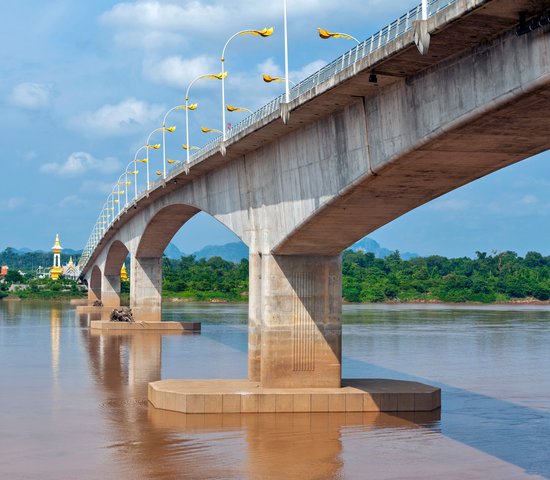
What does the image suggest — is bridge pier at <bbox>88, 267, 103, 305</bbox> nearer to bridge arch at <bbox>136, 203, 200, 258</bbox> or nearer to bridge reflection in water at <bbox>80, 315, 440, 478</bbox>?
bridge arch at <bbox>136, 203, 200, 258</bbox>

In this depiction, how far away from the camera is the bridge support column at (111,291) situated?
10775cm

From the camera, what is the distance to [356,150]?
82.2 feet

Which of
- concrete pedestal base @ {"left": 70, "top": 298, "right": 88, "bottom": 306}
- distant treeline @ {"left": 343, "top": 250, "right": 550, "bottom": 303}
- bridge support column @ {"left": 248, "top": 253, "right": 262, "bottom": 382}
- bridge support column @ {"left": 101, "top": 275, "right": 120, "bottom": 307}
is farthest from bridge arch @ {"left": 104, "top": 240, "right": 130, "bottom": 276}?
bridge support column @ {"left": 248, "top": 253, "right": 262, "bottom": 382}

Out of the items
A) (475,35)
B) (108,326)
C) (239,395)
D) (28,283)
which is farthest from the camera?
(28,283)

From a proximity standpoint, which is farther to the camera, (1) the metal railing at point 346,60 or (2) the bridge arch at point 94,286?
(2) the bridge arch at point 94,286

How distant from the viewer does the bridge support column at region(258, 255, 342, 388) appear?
31484 millimetres

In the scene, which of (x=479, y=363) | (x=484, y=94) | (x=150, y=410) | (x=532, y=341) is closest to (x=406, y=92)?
(x=484, y=94)

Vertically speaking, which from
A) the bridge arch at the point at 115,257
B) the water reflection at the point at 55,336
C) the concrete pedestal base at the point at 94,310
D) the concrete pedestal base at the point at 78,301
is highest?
the bridge arch at the point at 115,257

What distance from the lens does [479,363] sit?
148 ft

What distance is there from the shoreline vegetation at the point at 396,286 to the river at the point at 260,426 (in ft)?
275

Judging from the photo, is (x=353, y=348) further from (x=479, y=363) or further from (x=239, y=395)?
(x=239, y=395)

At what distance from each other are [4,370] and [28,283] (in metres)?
119

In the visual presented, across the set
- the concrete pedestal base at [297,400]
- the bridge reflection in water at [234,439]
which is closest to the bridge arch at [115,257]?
the bridge reflection in water at [234,439]

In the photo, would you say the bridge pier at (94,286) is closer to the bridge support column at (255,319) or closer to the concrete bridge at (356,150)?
the concrete bridge at (356,150)
